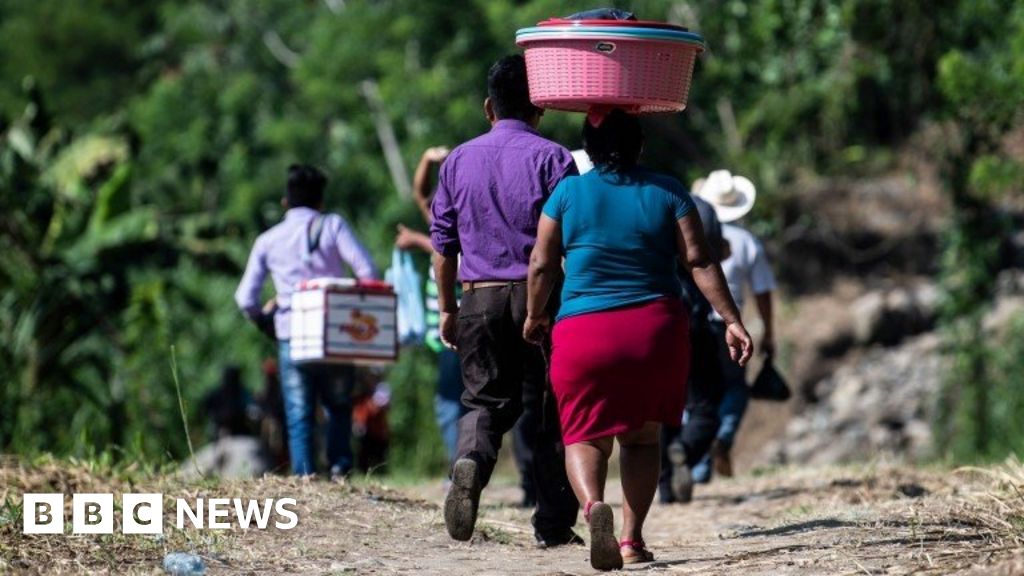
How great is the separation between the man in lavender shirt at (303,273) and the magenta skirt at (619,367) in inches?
130

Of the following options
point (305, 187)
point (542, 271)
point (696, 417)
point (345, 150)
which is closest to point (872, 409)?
point (345, 150)

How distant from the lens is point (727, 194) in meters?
11.4

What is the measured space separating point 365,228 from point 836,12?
8.43 m

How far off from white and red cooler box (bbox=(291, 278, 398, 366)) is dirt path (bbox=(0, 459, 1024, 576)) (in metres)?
0.89

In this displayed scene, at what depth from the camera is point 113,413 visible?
18203 mm

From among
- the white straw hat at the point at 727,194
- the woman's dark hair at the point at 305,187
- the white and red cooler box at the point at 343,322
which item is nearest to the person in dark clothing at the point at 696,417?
the white straw hat at the point at 727,194

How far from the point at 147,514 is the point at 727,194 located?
14.3 feet

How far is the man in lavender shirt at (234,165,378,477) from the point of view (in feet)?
34.8

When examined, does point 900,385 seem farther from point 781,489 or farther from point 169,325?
point 781,489

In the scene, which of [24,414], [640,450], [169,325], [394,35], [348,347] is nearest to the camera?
[640,450]

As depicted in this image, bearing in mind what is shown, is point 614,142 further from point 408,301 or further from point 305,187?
point 408,301

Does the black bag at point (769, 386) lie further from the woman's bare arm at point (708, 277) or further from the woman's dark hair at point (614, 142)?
the woman's dark hair at point (614, 142)

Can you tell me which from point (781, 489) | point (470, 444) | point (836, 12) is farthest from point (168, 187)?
point (470, 444)

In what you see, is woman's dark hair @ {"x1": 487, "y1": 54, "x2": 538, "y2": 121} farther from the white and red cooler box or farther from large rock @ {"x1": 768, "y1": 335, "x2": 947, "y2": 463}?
large rock @ {"x1": 768, "y1": 335, "x2": 947, "y2": 463}
